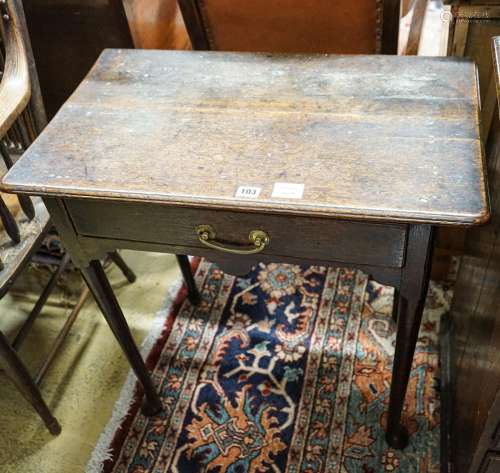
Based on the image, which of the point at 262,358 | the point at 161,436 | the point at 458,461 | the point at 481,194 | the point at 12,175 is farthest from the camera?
the point at 262,358

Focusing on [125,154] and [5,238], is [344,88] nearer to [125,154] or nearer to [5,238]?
[125,154]

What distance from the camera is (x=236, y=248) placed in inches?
38.0

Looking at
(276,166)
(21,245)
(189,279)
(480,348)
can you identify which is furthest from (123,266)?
(480,348)

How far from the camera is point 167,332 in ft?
5.52

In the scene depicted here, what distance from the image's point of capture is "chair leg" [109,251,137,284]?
1.75 metres

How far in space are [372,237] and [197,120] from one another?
0.38 m

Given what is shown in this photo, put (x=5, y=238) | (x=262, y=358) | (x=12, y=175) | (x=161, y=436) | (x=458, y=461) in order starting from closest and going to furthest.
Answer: (x=12, y=175) → (x=458, y=461) → (x=5, y=238) → (x=161, y=436) → (x=262, y=358)

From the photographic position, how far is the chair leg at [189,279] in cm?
163

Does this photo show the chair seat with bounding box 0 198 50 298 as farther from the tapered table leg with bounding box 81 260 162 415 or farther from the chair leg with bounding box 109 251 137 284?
the chair leg with bounding box 109 251 137 284

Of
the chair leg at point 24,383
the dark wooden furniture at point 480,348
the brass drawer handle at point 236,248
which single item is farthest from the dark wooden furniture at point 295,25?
the chair leg at point 24,383

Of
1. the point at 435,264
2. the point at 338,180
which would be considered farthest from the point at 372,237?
the point at 435,264

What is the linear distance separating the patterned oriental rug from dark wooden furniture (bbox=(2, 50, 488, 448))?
32cm

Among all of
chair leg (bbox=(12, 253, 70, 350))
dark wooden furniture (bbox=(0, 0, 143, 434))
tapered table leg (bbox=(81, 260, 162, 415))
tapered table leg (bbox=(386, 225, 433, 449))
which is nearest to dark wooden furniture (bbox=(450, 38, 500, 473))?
tapered table leg (bbox=(386, 225, 433, 449))

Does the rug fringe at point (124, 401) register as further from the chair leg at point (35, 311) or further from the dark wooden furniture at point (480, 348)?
the dark wooden furniture at point (480, 348)
